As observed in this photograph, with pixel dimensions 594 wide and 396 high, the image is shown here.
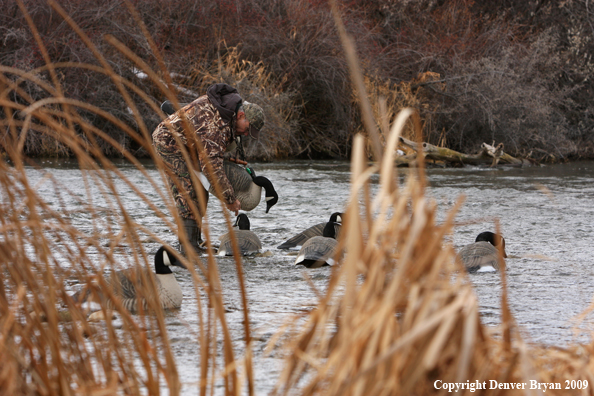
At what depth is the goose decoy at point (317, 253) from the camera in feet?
19.7

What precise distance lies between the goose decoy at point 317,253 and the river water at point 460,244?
98 millimetres

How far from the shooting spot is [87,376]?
7.02 ft

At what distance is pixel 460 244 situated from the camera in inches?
295

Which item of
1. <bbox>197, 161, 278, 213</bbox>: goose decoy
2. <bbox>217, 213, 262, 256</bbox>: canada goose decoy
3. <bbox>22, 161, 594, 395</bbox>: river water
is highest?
<bbox>197, 161, 278, 213</bbox>: goose decoy

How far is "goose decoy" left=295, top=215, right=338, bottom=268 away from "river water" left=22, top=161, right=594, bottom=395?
3.9 inches

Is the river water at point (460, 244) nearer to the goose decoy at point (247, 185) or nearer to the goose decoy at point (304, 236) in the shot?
the goose decoy at point (304, 236)

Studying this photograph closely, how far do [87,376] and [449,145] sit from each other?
2071cm

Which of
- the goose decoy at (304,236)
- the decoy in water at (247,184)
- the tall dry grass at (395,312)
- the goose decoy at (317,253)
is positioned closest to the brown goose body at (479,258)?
the goose decoy at (317,253)

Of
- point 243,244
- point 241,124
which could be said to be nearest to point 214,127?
point 241,124

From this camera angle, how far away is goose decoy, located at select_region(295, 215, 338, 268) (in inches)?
237

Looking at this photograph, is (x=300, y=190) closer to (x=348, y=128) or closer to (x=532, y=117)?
(x=348, y=128)

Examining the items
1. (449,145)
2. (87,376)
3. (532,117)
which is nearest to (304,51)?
(449,145)

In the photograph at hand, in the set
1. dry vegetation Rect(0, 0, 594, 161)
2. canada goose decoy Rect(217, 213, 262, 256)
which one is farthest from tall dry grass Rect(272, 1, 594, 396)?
dry vegetation Rect(0, 0, 594, 161)

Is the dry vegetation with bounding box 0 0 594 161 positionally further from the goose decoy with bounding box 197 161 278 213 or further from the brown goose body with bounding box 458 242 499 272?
the brown goose body with bounding box 458 242 499 272
